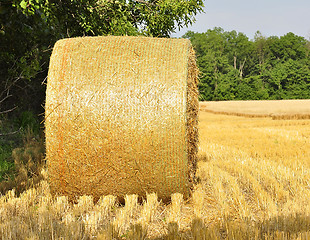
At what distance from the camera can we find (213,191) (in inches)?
187

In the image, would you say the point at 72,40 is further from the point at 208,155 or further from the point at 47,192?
the point at 208,155

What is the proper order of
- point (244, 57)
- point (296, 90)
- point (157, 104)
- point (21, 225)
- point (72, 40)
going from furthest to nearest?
point (244, 57), point (296, 90), point (72, 40), point (157, 104), point (21, 225)

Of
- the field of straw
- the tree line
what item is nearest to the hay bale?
the field of straw

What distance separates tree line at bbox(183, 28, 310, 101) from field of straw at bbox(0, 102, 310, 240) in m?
38.9

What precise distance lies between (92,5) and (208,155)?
182 inches

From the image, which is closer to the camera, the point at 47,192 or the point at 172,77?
the point at 172,77

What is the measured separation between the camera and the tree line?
47.7m

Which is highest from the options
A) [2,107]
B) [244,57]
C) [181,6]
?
[244,57]

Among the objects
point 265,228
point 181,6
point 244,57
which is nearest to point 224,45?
point 244,57

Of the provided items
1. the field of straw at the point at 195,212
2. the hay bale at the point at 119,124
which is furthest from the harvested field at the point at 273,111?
the hay bale at the point at 119,124

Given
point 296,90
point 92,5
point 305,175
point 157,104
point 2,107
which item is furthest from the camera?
point 296,90

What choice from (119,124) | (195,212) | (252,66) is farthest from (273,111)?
(252,66)

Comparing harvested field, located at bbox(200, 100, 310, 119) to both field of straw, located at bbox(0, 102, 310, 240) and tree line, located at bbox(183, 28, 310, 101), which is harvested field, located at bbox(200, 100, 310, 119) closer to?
field of straw, located at bbox(0, 102, 310, 240)

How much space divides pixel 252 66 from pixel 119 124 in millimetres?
59781
